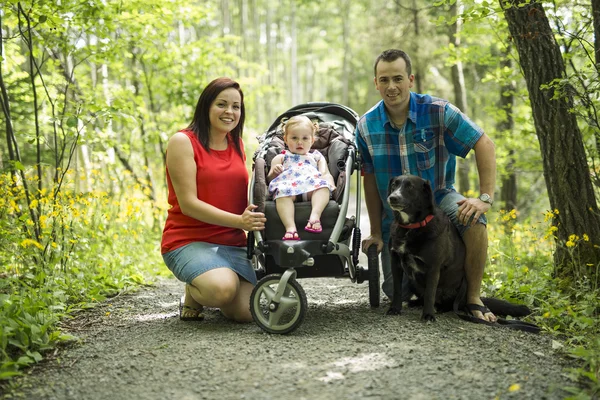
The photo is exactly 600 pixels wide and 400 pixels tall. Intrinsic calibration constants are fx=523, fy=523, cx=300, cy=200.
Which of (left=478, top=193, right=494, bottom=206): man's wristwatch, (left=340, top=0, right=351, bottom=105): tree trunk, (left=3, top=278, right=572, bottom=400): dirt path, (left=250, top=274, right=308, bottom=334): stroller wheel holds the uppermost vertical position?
(left=340, top=0, right=351, bottom=105): tree trunk

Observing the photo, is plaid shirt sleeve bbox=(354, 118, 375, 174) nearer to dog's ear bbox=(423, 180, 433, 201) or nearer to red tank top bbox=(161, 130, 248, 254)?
dog's ear bbox=(423, 180, 433, 201)

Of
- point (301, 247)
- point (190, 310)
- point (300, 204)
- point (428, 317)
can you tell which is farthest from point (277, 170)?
point (428, 317)

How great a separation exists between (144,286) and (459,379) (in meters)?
3.64

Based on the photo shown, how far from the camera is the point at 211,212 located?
12.3 ft

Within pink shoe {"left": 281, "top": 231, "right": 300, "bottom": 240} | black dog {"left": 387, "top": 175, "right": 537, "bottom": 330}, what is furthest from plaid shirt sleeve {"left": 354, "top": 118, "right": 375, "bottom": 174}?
pink shoe {"left": 281, "top": 231, "right": 300, "bottom": 240}

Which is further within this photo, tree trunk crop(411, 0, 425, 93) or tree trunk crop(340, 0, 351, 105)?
tree trunk crop(340, 0, 351, 105)

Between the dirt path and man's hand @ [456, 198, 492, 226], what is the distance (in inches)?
28.9

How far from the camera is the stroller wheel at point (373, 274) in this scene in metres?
3.91

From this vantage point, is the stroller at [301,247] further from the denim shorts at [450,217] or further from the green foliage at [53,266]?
the green foliage at [53,266]

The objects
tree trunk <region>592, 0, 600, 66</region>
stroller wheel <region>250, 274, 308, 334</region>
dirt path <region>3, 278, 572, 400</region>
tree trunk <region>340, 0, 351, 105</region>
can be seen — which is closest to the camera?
dirt path <region>3, 278, 572, 400</region>

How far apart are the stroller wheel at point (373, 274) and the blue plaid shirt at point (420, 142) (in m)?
0.47

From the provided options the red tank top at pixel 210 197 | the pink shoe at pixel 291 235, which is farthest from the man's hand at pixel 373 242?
the red tank top at pixel 210 197

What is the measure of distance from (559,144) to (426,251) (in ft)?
5.13

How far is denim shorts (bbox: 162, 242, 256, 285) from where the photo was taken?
375 cm
